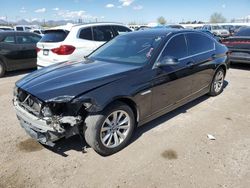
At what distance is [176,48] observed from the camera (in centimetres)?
417

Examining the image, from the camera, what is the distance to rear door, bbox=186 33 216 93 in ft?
15.1

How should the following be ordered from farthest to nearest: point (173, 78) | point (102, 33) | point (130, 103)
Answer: point (102, 33), point (173, 78), point (130, 103)

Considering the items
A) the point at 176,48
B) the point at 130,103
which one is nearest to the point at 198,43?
the point at 176,48

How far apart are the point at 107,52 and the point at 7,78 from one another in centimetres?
538

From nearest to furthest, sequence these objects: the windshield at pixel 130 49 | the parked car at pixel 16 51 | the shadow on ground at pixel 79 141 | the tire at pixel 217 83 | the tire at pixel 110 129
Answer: the tire at pixel 110 129
the shadow on ground at pixel 79 141
the windshield at pixel 130 49
the tire at pixel 217 83
the parked car at pixel 16 51

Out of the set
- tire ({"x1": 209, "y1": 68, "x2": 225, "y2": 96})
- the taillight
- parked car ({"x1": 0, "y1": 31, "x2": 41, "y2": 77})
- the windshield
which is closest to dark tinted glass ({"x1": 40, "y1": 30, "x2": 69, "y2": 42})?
the taillight

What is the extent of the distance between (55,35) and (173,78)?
4144 mm

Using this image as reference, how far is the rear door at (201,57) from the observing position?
4.61 m

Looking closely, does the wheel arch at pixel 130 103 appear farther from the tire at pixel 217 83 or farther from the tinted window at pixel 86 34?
the tinted window at pixel 86 34

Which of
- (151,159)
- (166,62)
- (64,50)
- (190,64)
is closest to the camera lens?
(151,159)

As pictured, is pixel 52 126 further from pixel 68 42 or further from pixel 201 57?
pixel 68 42

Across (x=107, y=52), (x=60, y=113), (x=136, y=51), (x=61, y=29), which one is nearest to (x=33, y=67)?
(x=61, y=29)

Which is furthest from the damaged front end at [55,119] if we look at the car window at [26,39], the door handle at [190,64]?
the car window at [26,39]

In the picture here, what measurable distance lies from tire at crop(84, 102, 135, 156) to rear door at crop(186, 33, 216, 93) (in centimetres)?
189
